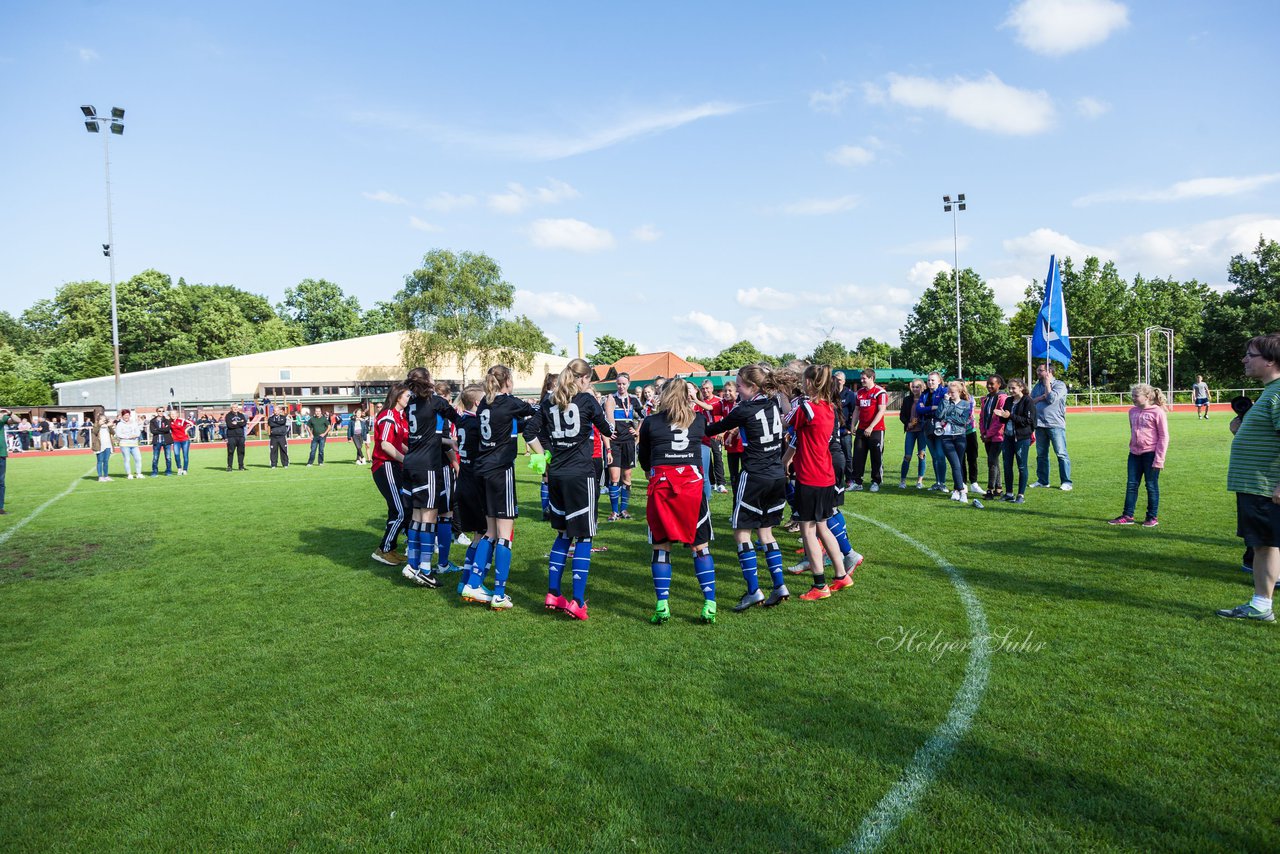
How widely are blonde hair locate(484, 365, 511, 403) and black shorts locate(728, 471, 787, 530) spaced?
2249mm

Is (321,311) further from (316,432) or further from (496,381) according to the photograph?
(496,381)

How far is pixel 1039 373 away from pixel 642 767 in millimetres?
10377

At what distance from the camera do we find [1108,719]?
13.0 feet

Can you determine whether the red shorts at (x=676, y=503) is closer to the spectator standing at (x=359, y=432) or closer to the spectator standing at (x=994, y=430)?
the spectator standing at (x=994, y=430)

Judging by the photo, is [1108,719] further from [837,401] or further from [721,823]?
[837,401]

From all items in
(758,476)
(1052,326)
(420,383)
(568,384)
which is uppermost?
(1052,326)

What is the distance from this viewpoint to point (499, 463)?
646 cm

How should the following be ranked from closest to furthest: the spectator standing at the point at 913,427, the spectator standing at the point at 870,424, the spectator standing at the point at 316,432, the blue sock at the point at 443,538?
the blue sock at the point at 443,538 → the spectator standing at the point at 870,424 → the spectator standing at the point at 913,427 → the spectator standing at the point at 316,432

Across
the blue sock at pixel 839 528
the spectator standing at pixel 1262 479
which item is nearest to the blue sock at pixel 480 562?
the blue sock at pixel 839 528

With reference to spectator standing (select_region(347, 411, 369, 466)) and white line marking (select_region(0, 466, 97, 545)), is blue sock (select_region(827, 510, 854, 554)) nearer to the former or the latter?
white line marking (select_region(0, 466, 97, 545))

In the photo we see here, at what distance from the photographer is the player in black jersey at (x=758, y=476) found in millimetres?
6121

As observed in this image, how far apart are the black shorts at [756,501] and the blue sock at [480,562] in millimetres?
2248

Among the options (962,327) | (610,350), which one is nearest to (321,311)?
(610,350)

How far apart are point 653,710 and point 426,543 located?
408cm
